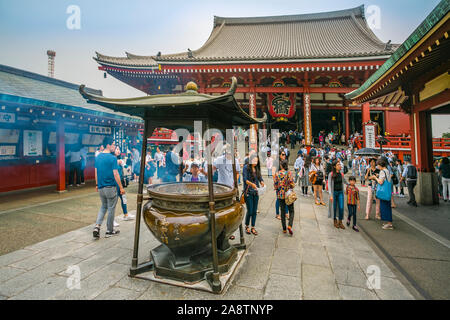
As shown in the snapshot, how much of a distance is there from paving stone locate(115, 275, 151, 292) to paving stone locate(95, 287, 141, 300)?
0.06 meters

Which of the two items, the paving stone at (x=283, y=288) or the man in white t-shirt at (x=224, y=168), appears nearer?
the paving stone at (x=283, y=288)

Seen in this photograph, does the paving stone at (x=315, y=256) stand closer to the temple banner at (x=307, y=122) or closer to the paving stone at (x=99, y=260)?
the paving stone at (x=99, y=260)

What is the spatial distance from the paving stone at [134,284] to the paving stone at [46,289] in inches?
25.5

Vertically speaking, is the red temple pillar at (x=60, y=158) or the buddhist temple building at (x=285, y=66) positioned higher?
the buddhist temple building at (x=285, y=66)

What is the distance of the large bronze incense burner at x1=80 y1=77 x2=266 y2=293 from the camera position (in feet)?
8.55

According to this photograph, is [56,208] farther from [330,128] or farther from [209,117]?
[330,128]

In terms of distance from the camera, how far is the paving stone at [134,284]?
8.42ft

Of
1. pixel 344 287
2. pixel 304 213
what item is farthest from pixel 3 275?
pixel 304 213

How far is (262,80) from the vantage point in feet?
51.5

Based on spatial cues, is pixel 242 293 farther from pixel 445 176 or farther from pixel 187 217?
pixel 445 176

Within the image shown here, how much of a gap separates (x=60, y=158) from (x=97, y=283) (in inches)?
295

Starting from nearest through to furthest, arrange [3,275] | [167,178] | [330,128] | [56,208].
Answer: [3,275]
[56,208]
[167,178]
[330,128]

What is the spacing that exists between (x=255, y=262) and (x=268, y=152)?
38.4ft

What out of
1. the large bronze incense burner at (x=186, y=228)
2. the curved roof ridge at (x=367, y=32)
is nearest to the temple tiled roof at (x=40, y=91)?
the large bronze incense burner at (x=186, y=228)
